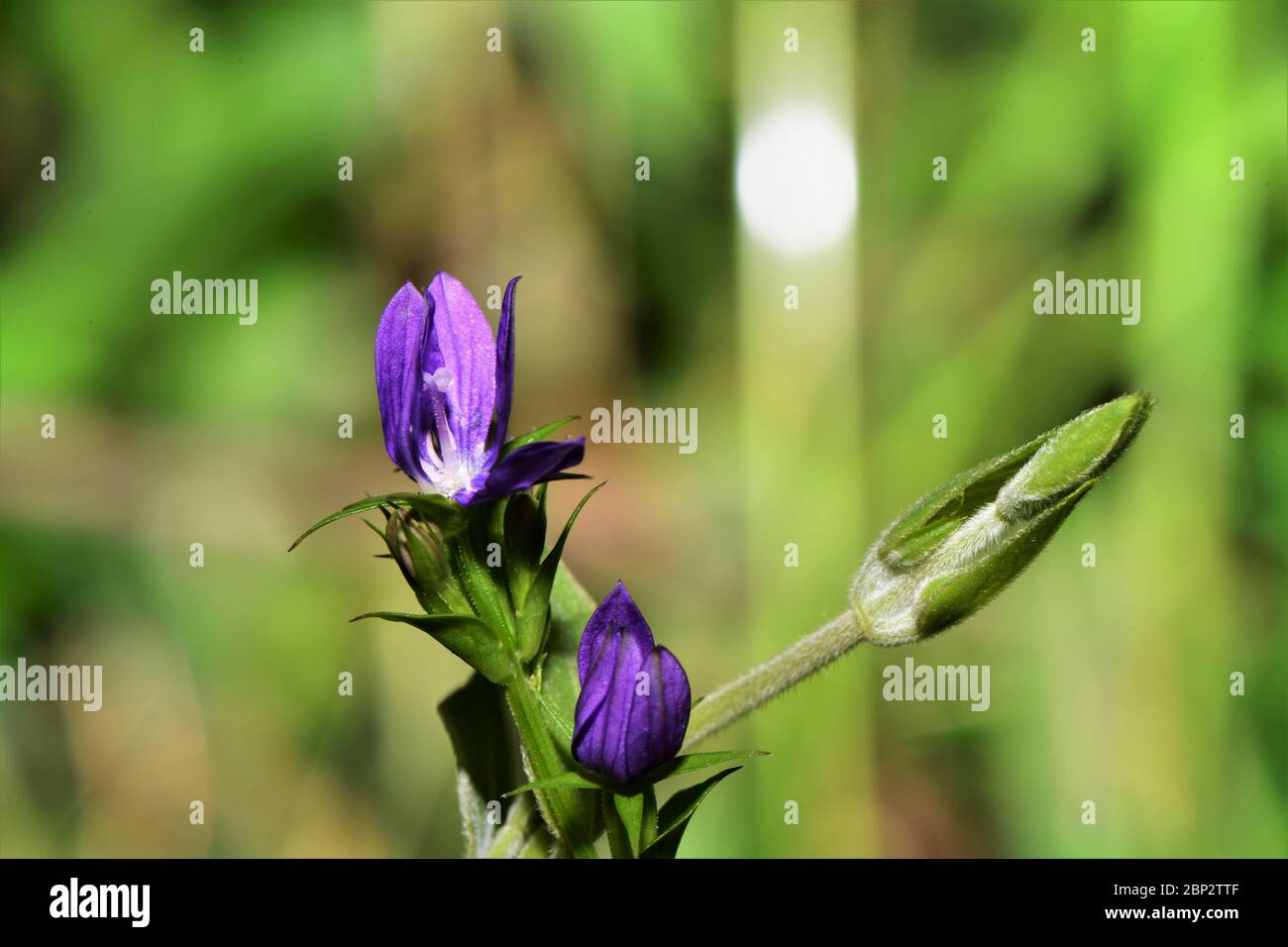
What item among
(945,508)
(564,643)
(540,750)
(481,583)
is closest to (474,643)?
(481,583)

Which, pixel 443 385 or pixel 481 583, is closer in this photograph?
pixel 481 583

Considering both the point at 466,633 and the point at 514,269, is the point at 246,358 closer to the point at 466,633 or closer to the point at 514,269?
the point at 514,269

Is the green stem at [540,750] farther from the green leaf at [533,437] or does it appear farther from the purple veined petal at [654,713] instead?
the green leaf at [533,437]

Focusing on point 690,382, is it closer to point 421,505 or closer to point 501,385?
point 501,385

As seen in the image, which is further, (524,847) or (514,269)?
(514,269)

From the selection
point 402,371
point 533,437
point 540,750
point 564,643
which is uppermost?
point 402,371
